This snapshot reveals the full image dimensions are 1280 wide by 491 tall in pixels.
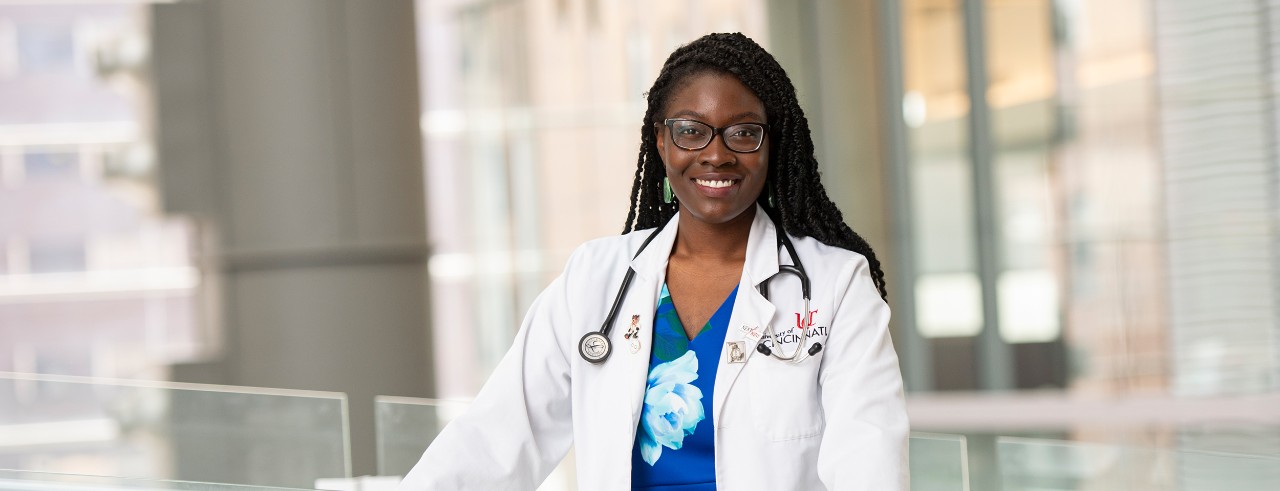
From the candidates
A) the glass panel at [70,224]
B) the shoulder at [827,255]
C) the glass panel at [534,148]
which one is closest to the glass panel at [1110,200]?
the glass panel at [534,148]

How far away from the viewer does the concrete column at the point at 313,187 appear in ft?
17.4

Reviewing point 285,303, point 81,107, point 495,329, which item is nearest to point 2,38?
point 81,107

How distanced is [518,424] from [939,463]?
1420mm

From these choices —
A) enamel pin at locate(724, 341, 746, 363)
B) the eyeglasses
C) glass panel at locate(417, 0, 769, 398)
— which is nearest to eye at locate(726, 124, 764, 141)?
the eyeglasses

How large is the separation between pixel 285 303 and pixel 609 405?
3773 millimetres

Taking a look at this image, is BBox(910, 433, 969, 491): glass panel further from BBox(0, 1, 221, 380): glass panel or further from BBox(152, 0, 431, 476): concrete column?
BBox(0, 1, 221, 380): glass panel

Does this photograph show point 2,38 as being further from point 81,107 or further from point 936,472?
point 936,472

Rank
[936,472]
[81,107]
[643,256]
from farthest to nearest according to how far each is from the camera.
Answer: [81,107] < [936,472] < [643,256]

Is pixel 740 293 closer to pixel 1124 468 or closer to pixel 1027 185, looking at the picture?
pixel 1124 468

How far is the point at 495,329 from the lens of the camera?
8.84 metres

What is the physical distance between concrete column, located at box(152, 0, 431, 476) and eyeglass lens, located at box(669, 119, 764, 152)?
3466 millimetres

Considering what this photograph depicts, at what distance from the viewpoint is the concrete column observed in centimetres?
530

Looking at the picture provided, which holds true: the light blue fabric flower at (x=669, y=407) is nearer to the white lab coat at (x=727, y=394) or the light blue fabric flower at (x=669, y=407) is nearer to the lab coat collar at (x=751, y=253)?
the white lab coat at (x=727, y=394)

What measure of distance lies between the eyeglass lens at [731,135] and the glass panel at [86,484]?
4.42 feet
